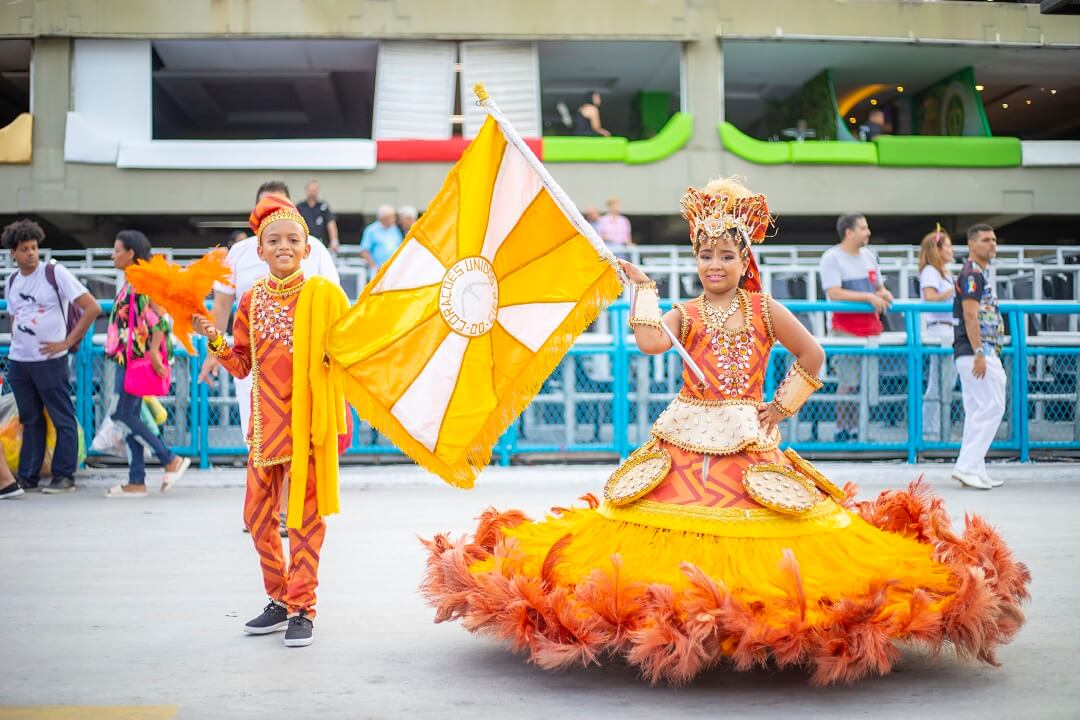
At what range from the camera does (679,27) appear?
68.3 feet

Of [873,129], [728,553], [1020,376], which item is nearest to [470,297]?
[728,553]

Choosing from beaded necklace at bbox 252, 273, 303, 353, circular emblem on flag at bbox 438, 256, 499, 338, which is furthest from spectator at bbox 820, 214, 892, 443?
beaded necklace at bbox 252, 273, 303, 353

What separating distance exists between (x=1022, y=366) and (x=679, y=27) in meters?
12.5

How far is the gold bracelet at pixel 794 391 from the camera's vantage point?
415 centimetres

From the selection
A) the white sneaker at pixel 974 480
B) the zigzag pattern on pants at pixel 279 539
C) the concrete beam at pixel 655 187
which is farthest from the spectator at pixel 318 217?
the zigzag pattern on pants at pixel 279 539

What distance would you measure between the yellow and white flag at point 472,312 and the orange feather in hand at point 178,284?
536 mm

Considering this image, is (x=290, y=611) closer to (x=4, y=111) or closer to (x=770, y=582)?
(x=770, y=582)

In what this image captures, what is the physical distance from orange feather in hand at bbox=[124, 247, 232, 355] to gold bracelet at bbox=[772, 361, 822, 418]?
224 centimetres

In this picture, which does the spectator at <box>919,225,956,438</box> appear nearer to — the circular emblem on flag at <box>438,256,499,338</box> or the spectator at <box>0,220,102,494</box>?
the circular emblem on flag at <box>438,256,499,338</box>

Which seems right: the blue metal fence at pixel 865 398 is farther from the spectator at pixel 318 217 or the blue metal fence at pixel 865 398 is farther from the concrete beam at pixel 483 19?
the concrete beam at pixel 483 19

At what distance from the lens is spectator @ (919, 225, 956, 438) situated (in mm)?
10203

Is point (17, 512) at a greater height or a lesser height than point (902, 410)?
lesser

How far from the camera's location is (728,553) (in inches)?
147

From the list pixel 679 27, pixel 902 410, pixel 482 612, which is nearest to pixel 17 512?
pixel 482 612
